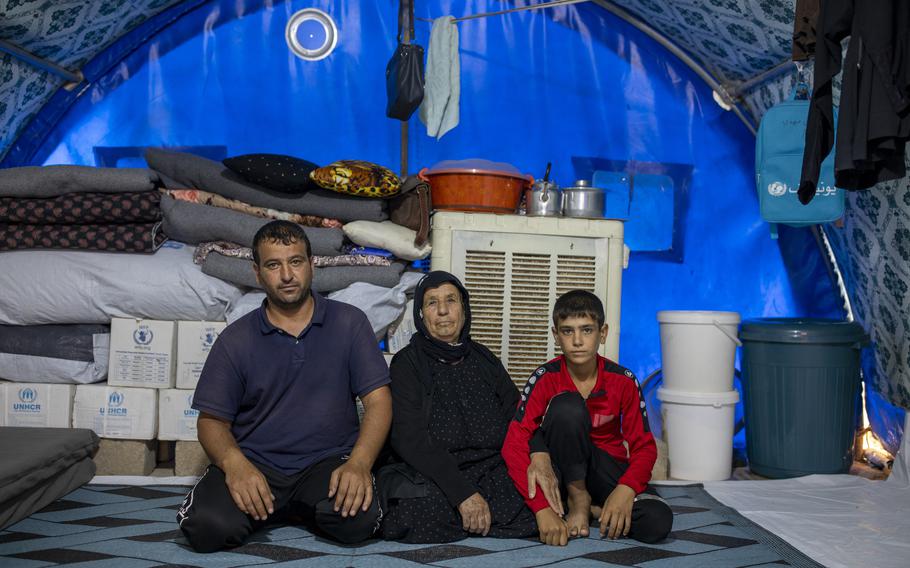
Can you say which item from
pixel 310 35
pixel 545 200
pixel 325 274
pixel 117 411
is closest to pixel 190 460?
pixel 117 411

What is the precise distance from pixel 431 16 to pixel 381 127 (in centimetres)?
65

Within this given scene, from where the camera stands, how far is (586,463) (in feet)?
8.14

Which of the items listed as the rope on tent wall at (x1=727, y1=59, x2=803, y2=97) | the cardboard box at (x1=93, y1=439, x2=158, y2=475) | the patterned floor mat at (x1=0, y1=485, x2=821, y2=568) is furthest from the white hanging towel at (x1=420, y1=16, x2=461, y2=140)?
the patterned floor mat at (x1=0, y1=485, x2=821, y2=568)

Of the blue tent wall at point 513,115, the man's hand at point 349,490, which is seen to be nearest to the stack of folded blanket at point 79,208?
the blue tent wall at point 513,115

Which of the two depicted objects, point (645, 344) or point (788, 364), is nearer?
point (788, 364)

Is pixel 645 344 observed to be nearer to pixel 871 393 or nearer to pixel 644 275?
pixel 644 275

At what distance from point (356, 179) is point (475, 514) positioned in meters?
1.52

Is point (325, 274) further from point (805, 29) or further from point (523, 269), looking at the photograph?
point (805, 29)

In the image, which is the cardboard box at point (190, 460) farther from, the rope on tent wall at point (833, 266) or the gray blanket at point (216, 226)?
the rope on tent wall at point (833, 266)

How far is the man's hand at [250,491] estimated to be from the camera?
85.9 inches

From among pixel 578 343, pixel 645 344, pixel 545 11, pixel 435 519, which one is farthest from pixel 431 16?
Answer: pixel 435 519

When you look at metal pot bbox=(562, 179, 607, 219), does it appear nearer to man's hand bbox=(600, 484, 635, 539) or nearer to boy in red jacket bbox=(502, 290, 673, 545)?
boy in red jacket bbox=(502, 290, 673, 545)

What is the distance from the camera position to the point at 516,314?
3.38m

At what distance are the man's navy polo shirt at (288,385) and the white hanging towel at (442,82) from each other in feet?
5.31
